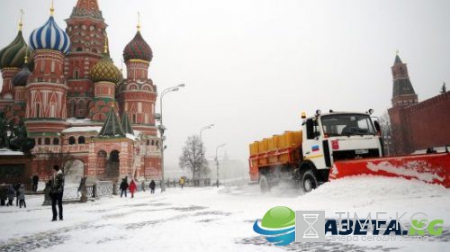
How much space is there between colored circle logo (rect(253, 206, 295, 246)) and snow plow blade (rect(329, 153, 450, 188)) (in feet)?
12.4

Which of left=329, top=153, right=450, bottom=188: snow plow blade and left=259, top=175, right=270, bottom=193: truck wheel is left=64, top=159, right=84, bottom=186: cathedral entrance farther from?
left=329, top=153, right=450, bottom=188: snow plow blade

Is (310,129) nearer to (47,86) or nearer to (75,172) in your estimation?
(75,172)

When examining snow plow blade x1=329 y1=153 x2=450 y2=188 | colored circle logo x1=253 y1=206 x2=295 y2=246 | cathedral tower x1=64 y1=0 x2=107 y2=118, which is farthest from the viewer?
cathedral tower x1=64 y1=0 x2=107 y2=118

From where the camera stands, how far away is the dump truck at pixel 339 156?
8.45 metres

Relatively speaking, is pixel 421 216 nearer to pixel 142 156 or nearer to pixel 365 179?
pixel 365 179

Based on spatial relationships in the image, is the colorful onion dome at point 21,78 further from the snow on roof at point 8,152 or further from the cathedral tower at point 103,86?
the snow on roof at point 8,152

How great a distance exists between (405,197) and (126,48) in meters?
57.4

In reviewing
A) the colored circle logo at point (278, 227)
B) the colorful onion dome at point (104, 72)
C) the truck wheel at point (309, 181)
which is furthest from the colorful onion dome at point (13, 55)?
the colored circle logo at point (278, 227)

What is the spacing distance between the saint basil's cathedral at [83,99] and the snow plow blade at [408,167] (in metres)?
34.2

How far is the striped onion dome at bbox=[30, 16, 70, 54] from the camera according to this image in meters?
47.4

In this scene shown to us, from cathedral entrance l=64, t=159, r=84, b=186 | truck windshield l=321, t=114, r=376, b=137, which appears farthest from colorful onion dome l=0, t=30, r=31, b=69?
truck windshield l=321, t=114, r=376, b=137

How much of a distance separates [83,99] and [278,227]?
54.1 metres

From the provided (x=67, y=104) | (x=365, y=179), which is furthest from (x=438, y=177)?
(x=67, y=104)

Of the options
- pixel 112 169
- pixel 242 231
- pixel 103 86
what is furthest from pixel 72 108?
pixel 242 231
